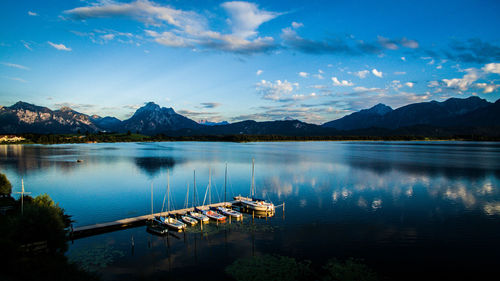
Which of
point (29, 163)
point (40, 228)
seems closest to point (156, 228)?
point (40, 228)

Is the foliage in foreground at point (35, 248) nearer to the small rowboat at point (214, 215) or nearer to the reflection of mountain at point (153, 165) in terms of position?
the small rowboat at point (214, 215)

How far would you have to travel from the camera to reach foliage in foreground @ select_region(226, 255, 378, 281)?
68.8 feet

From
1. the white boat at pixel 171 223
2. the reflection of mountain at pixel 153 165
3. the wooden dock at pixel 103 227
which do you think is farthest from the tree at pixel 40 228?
the reflection of mountain at pixel 153 165

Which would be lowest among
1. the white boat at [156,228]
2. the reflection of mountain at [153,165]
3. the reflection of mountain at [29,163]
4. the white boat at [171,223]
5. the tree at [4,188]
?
the white boat at [156,228]

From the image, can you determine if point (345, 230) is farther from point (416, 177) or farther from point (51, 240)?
point (416, 177)

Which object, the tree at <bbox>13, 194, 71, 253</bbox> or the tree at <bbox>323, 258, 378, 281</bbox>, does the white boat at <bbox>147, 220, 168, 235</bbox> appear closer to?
the tree at <bbox>13, 194, 71, 253</bbox>

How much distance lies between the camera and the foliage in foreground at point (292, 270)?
2098 cm

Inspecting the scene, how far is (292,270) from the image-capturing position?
22.0m

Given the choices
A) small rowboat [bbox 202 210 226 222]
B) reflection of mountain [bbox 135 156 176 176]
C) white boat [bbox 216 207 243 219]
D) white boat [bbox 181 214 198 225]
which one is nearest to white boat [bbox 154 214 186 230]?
white boat [bbox 181 214 198 225]

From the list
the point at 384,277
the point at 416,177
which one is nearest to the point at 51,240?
the point at 384,277

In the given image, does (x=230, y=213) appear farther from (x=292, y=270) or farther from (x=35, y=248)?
(x=35, y=248)

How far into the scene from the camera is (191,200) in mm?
46406

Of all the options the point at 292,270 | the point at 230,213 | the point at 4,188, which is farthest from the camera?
the point at 4,188

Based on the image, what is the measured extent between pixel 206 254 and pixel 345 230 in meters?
16.0
